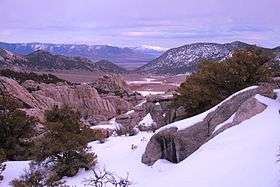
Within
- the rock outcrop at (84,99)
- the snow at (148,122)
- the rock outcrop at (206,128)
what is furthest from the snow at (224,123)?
the rock outcrop at (84,99)

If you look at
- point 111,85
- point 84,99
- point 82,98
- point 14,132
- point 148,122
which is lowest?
point 111,85

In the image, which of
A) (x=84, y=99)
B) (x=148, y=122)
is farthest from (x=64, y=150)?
(x=84, y=99)

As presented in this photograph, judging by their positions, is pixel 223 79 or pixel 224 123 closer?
pixel 224 123

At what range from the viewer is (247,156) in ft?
47.7

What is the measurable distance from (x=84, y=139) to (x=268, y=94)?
28.2 feet

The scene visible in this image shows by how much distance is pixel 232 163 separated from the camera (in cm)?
1443

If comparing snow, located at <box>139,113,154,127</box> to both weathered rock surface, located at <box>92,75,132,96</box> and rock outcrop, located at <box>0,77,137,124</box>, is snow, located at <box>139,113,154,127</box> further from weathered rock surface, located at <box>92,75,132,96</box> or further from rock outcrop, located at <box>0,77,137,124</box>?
weathered rock surface, located at <box>92,75,132,96</box>

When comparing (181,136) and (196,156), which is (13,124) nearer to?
(181,136)

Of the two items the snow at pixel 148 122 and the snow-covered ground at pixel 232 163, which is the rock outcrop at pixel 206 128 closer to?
the snow-covered ground at pixel 232 163

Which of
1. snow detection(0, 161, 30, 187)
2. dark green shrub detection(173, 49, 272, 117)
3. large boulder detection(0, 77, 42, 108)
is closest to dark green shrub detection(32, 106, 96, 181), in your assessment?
snow detection(0, 161, 30, 187)

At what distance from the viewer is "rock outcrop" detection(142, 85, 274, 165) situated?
1850 centimetres

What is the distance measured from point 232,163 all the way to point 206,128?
5.16 meters

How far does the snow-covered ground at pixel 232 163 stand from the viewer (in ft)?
43.3

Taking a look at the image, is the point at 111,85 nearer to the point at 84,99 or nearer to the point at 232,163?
the point at 84,99
